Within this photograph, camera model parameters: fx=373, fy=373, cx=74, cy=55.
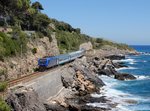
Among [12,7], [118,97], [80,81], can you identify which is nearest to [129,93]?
[118,97]

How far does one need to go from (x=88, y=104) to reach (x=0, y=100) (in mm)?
16598

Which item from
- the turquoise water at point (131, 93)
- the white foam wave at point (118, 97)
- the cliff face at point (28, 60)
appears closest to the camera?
the white foam wave at point (118, 97)

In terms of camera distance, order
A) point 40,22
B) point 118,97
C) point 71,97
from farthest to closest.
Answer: point 40,22 < point 118,97 < point 71,97

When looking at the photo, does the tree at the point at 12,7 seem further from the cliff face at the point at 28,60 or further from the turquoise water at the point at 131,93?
the turquoise water at the point at 131,93

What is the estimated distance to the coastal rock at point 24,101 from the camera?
102ft

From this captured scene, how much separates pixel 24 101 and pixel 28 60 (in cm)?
2289

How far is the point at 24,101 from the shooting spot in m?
32.1

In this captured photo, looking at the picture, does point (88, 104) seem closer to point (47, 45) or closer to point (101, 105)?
point (101, 105)

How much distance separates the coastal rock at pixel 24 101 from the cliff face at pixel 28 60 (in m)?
9.80

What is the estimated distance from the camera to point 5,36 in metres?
50.0

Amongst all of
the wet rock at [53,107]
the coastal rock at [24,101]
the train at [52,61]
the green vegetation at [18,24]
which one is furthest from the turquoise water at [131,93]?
the green vegetation at [18,24]

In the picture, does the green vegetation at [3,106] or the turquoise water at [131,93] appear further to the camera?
the turquoise water at [131,93]

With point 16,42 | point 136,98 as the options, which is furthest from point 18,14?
point 136,98

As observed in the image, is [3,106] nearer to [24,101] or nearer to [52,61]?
[24,101]
